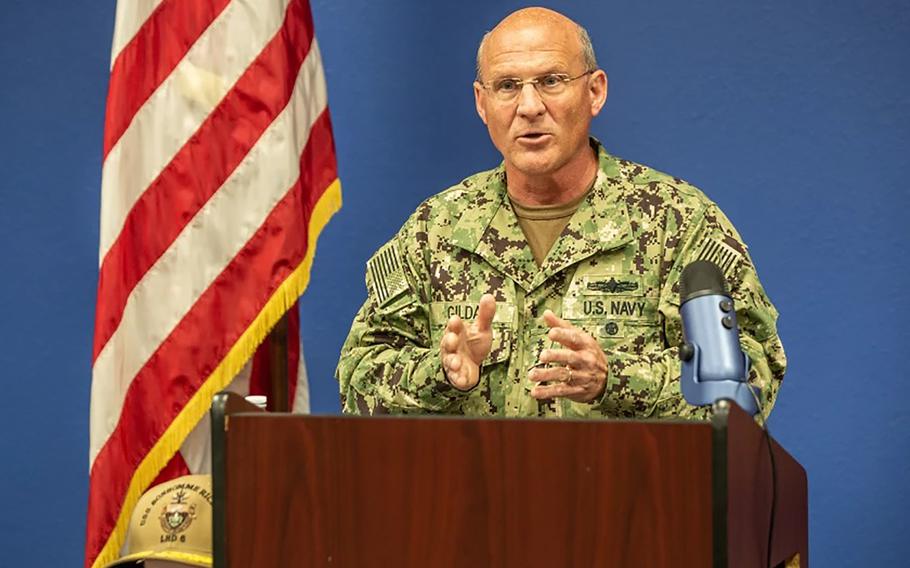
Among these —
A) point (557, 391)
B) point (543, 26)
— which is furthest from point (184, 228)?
point (557, 391)

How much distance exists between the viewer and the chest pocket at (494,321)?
→ 96.9 inches

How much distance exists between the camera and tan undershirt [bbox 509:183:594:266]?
2592 millimetres

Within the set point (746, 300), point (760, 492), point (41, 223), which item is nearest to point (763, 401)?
point (746, 300)

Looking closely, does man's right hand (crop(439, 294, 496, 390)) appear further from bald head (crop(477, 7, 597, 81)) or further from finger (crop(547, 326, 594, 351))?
bald head (crop(477, 7, 597, 81))

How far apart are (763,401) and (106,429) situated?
1548 millimetres

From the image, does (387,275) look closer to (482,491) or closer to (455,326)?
(455,326)

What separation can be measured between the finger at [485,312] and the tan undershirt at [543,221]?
60cm

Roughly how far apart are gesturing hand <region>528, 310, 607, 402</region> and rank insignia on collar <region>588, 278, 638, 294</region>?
457mm

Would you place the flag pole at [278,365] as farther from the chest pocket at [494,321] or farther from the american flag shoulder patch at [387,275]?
the chest pocket at [494,321]

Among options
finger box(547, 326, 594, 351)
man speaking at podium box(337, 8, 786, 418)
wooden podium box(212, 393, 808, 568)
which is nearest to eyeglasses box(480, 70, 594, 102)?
man speaking at podium box(337, 8, 786, 418)

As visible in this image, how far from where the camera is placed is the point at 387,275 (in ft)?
8.46

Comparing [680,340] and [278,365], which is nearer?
[680,340]

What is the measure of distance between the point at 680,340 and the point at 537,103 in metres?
0.54

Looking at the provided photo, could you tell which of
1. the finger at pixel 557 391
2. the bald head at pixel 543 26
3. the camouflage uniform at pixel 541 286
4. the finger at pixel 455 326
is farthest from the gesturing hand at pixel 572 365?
the bald head at pixel 543 26
